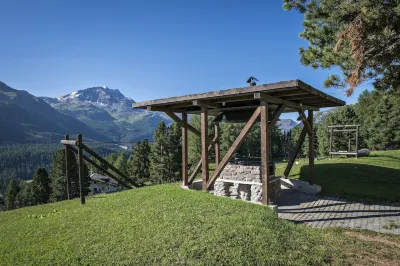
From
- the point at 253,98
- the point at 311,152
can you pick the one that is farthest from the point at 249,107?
the point at 311,152

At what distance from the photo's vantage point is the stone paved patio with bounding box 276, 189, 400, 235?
6.63 m

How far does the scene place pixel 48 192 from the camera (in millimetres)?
43906

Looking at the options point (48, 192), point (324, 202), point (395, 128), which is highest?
point (395, 128)

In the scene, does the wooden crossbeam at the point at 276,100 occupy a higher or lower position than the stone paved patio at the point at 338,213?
higher

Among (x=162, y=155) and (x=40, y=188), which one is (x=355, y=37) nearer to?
(x=162, y=155)

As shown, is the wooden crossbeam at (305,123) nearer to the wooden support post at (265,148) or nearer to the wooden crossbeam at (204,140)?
the wooden support post at (265,148)

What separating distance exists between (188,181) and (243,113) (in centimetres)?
379

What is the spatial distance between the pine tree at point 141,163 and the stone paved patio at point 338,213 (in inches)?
1698

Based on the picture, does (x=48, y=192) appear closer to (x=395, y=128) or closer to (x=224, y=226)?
(x=224, y=226)

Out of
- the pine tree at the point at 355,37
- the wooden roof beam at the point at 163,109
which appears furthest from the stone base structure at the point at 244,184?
the pine tree at the point at 355,37

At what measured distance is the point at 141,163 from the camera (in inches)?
1993

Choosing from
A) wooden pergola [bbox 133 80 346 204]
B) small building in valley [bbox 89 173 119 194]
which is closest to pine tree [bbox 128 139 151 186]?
small building in valley [bbox 89 173 119 194]

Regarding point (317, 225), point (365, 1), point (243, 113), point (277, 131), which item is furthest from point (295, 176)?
point (277, 131)

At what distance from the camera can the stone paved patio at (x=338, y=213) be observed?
6633 mm
